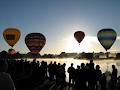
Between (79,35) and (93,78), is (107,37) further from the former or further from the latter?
(93,78)

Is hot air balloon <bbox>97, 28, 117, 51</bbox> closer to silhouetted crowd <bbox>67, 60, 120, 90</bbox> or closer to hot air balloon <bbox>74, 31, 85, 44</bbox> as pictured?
hot air balloon <bbox>74, 31, 85, 44</bbox>

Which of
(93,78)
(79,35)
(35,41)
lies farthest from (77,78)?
(79,35)

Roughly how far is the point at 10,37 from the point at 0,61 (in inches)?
1599

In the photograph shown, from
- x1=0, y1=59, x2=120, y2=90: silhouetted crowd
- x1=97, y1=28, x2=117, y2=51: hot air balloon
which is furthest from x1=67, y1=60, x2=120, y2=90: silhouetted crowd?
x1=97, y1=28, x2=117, y2=51: hot air balloon

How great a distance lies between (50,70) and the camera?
24.5 metres

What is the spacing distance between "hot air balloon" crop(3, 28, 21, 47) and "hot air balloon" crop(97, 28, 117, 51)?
14846 mm

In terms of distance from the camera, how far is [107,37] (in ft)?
115

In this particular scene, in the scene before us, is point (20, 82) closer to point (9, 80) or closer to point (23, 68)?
point (23, 68)

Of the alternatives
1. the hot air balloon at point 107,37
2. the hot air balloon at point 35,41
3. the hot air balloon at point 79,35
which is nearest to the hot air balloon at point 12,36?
the hot air balloon at point 35,41

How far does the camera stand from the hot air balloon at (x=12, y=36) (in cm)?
4609

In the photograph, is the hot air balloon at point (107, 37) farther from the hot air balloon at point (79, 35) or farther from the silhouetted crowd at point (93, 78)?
the silhouetted crowd at point (93, 78)

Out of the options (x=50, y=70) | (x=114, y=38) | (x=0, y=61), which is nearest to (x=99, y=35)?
(x=114, y=38)

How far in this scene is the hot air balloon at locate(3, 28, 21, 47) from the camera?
46094 millimetres

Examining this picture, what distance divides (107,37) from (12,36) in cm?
1679
